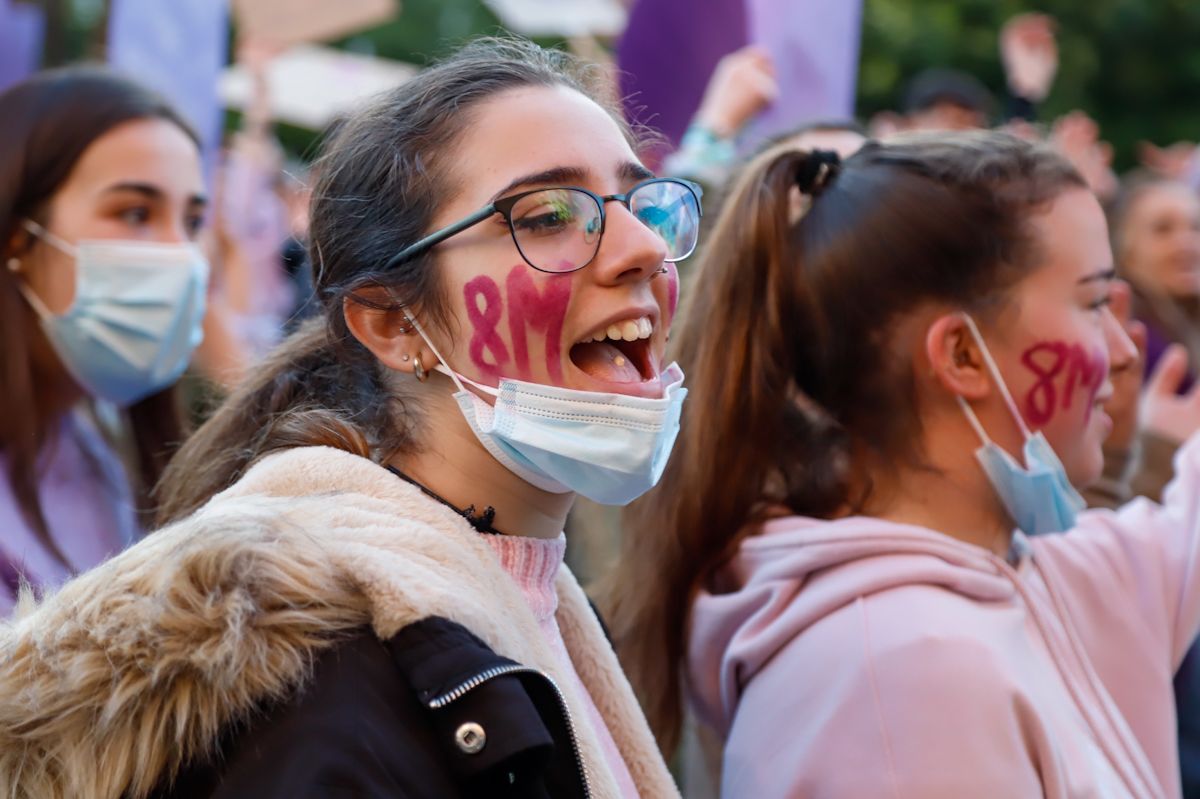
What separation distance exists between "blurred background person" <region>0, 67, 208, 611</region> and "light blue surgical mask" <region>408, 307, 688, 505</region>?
59.7 inches

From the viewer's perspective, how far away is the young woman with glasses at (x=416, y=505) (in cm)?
158

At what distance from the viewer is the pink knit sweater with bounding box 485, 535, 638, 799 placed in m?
2.02

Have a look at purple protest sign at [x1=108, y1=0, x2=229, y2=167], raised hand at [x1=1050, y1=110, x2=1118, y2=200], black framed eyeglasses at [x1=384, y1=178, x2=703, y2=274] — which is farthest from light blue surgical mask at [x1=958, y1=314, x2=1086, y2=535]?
raised hand at [x1=1050, y1=110, x2=1118, y2=200]

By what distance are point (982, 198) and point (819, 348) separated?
1.45 feet

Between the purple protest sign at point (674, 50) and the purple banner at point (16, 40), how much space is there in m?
2.05

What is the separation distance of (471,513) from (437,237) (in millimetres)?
416

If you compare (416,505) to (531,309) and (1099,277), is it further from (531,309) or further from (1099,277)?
(1099,277)

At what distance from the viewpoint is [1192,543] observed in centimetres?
311

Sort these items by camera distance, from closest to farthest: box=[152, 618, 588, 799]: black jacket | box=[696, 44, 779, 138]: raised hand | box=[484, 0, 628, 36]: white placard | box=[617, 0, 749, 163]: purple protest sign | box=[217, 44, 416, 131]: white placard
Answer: box=[152, 618, 588, 799]: black jacket, box=[696, 44, 779, 138]: raised hand, box=[617, 0, 749, 163]: purple protest sign, box=[484, 0, 628, 36]: white placard, box=[217, 44, 416, 131]: white placard

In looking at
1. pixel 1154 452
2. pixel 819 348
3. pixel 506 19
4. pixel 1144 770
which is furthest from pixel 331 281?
pixel 506 19

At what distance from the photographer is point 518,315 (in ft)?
6.41

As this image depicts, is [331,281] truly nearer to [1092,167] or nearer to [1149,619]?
[1149,619]

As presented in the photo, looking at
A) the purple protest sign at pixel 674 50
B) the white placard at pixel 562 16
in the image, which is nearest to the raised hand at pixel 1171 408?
the purple protest sign at pixel 674 50

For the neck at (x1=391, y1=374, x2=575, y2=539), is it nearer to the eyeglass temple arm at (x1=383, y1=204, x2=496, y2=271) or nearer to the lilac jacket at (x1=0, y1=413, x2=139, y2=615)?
the eyeglass temple arm at (x1=383, y1=204, x2=496, y2=271)
